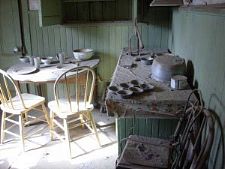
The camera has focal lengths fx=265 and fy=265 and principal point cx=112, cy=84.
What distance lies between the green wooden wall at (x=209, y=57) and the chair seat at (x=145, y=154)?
0.87ft

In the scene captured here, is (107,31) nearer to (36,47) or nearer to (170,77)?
(36,47)

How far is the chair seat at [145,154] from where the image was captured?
1.44 m

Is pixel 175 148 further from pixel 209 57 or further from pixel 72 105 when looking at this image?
pixel 72 105

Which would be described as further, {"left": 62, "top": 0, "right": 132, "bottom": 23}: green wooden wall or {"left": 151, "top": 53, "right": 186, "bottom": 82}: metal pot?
{"left": 62, "top": 0, "right": 132, "bottom": 23}: green wooden wall

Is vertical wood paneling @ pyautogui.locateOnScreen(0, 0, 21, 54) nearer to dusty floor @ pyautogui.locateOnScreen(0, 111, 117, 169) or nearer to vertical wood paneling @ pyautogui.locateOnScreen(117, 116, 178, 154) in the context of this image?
dusty floor @ pyautogui.locateOnScreen(0, 111, 117, 169)

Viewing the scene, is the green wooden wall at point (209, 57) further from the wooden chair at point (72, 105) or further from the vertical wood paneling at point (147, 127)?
the wooden chair at point (72, 105)

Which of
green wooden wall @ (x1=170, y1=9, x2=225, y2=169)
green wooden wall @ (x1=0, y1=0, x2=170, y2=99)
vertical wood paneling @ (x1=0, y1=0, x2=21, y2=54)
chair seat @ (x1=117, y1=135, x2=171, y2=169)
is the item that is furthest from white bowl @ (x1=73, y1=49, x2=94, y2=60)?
chair seat @ (x1=117, y1=135, x2=171, y2=169)

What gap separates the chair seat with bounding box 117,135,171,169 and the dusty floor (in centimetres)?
87

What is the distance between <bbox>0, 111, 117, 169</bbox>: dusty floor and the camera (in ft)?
7.99

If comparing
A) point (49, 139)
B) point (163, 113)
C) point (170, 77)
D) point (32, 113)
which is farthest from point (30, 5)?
point (163, 113)

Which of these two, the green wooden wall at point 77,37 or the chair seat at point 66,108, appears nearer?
the chair seat at point 66,108

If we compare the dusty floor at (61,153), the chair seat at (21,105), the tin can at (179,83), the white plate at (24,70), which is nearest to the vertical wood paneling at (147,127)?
the tin can at (179,83)

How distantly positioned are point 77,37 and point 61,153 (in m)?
1.60

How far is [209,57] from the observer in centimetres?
151
